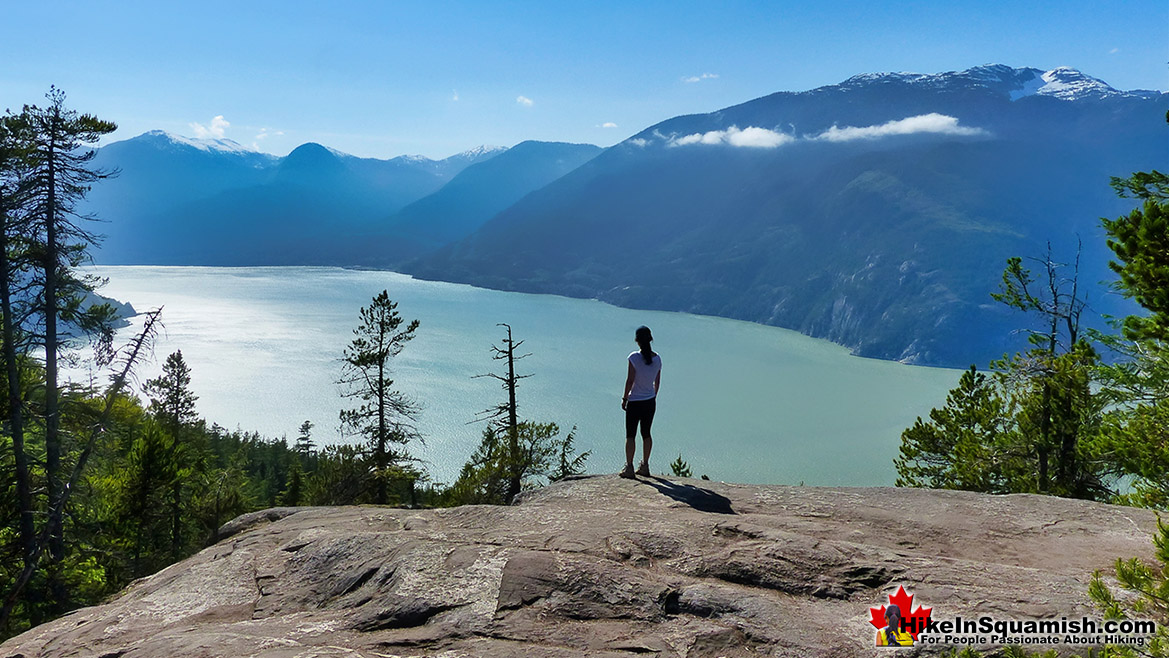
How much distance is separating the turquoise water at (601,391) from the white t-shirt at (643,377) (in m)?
53.9

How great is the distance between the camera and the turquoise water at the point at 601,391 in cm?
7675

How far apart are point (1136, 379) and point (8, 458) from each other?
29476 mm

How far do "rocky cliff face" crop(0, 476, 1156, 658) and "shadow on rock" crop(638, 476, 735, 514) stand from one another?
Result: 0.21ft

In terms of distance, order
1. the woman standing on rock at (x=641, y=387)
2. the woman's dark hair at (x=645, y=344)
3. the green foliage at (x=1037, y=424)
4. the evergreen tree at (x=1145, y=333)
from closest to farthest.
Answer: the evergreen tree at (x=1145, y=333)
the woman's dark hair at (x=645, y=344)
the woman standing on rock at (x=641, y=387)
the green foliage at (x=1037, y=424)

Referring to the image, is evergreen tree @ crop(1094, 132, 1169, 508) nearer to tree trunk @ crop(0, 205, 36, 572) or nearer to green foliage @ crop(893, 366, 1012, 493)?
green foliage @ crop(893, 366, 1012, 493)

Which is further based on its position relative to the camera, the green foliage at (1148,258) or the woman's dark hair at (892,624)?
the green foliage at (1148,258)

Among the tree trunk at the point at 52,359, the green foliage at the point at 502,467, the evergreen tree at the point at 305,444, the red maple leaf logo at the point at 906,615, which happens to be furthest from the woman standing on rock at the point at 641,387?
the evergreen tree at the point at 305,444

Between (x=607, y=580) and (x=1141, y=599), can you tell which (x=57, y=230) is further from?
(x=1141, y=599)

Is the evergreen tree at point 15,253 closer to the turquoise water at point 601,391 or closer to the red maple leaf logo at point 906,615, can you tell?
the red maple leaf logo at point 906,615

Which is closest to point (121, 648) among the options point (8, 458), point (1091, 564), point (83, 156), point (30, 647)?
point (30, 647)

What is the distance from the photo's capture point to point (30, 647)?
267 inches

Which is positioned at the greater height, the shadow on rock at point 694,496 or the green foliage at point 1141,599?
the green foliage at point 1141,599

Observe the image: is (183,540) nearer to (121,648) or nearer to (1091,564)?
(121,648)

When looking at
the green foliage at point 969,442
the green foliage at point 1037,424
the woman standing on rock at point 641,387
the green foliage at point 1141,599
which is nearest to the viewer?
the green foliage at point 1141,599
